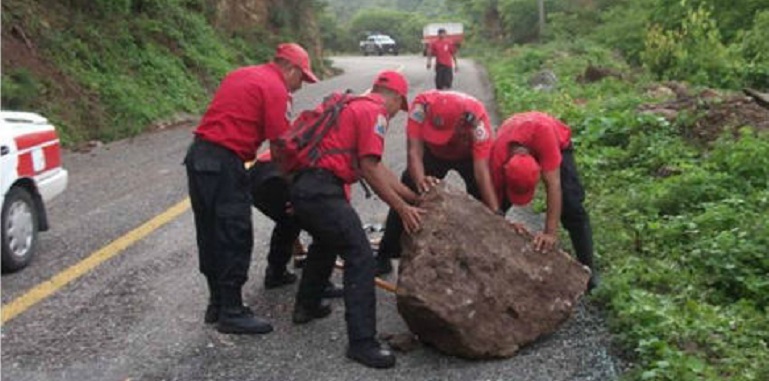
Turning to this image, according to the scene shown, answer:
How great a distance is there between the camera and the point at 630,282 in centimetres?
554

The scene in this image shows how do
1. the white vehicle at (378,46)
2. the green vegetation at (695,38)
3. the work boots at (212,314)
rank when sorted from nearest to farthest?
the work boots at (212,314)
the green vegetation at (695,38)
the white vehicle at (378,46)

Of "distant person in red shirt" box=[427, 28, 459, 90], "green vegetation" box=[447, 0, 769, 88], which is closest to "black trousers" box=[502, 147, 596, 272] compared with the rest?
"green vegetation" box=[447, 0, 769, 88]

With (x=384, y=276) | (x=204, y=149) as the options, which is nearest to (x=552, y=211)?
(x=384, y=276)

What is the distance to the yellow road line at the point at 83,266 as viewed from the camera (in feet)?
18.5

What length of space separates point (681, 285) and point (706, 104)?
17.2 ft

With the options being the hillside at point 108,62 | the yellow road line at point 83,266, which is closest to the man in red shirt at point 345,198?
the yellow road line at point 83,266

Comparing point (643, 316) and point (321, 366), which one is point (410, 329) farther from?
point (643, 316)

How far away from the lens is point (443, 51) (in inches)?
794

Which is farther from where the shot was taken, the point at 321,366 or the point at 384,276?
the point at 384,276

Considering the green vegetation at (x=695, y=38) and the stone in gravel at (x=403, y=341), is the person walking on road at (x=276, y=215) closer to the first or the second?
the stone in gravel at (x=403, y=341)

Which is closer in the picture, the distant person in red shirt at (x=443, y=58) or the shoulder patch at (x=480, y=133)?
the shoulder patch at (x=480, y=133)

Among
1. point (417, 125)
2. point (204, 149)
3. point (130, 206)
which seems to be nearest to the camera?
point (204, 149)

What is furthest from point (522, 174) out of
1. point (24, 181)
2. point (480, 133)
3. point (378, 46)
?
point (378, 46)

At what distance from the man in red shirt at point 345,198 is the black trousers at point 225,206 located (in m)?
0.38
